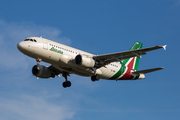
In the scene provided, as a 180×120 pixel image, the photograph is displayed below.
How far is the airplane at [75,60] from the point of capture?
3778cm

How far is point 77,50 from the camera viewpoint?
4119 centimetres

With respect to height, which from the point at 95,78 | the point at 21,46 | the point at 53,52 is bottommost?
the point at 95,78

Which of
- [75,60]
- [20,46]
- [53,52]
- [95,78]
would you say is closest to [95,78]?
[95,78]

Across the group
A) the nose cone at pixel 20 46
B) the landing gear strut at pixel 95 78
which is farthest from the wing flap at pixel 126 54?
the nose cone at pixel 20 46

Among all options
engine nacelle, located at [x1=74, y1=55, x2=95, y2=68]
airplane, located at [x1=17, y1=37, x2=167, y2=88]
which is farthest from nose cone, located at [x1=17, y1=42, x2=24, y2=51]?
engine nacelle, located at [x1=74, y1=55, x2=95, y2=68]

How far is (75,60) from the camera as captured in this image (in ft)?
128

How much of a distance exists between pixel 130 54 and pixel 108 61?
4001 mm

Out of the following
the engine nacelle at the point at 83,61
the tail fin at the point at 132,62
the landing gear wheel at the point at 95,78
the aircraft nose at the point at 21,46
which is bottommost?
the landing gear wheel at the point at 95,78

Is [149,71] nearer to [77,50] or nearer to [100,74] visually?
[100,74]

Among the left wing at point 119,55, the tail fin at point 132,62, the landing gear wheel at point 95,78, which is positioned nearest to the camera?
the left wing at point 119,55

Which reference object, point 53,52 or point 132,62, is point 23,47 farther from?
point 132,62

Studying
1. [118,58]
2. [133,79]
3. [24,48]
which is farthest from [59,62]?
[133,79]

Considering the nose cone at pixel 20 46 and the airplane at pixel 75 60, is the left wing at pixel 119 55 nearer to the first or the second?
the airplane at pixel 75 60

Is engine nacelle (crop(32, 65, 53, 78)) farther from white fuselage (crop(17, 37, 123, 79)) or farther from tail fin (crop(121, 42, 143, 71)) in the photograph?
tail fin (crop(121, 42, 143, 71))
